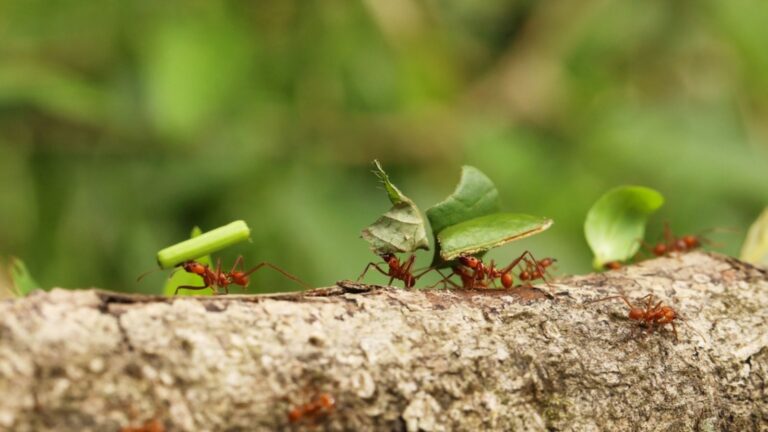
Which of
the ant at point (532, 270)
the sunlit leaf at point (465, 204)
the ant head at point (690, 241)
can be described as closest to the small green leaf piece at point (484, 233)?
the sunlit leaf at point (465, 204)

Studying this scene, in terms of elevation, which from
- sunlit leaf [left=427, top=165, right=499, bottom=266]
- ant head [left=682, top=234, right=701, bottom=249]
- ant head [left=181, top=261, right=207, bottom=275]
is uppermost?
ant head [left=682, top=234, right=701, bottom=249]

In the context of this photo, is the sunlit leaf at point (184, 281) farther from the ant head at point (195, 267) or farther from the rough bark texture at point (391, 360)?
the rough bark texture at point (391, 360)

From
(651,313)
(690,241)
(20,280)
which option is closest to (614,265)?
(651,313)

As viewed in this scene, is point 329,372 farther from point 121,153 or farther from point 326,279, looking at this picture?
point 121,153

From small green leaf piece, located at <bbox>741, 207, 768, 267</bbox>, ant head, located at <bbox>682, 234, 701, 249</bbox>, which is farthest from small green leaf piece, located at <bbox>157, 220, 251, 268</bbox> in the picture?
ant head, located at <bbox>682, 234, 701, 249</bbox>

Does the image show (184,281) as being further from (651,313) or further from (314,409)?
(651,313)

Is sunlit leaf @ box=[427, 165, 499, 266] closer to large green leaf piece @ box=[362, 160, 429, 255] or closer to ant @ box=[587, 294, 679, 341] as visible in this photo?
large green leaf piece @ box=[362, 160, 429, 255]
